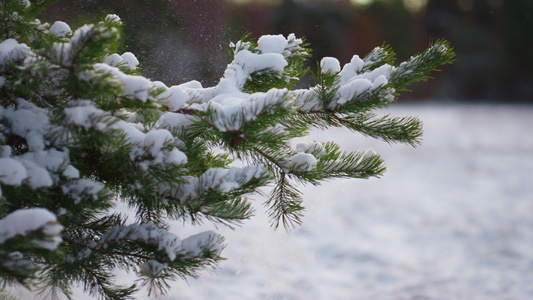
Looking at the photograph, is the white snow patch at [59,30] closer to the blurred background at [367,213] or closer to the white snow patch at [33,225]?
the white snow patch at [33,225]

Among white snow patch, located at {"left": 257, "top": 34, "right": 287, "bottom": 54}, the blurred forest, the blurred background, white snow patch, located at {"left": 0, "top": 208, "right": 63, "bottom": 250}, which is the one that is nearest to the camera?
white snow patch, located at {"left": 0, "top": 208, "right": 63, "bottom": 250}

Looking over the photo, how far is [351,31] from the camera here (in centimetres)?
620

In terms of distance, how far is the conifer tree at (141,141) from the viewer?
48 centimetres

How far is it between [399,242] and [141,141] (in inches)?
87.5


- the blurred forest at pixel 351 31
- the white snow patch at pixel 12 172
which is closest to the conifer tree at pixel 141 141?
the white snow patch at pixel 12 172

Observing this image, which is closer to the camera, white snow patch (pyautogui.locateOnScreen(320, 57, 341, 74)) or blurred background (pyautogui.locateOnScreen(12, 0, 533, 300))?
white snow patch (pyautogui.locateOnScreen(320, 57, 341, 74))

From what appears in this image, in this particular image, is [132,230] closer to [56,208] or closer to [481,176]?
[56,208]

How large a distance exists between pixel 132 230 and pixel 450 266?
195 cm

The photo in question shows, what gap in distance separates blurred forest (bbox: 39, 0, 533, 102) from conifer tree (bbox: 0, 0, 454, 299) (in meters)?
1.16

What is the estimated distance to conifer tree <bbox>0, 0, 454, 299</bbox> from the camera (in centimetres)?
48

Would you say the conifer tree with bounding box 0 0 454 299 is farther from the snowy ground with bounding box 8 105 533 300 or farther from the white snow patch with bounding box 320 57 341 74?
the snowy ground with bounding box 8 105 533 300

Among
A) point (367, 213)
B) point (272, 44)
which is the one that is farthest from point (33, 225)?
point (367, 213)

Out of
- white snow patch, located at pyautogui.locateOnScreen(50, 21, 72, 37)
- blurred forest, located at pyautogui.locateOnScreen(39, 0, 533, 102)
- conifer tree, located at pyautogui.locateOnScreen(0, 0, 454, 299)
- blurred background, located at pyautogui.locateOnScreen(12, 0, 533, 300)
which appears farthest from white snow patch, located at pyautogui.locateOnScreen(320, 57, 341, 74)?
blurred forest, located at pyautogui.locateOnScreen(39, 0, 533, 102)

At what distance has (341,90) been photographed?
0.61 meters
